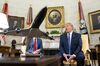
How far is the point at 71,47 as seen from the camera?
471cm

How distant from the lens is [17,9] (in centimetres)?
734

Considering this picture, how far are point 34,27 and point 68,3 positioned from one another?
18.1ft

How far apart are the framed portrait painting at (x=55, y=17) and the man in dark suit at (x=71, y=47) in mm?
2120

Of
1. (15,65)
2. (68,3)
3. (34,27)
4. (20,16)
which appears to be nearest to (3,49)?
(20,16)

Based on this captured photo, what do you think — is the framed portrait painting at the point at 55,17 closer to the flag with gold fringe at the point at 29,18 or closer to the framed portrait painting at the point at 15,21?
the flag with gold fringe at the point at 29,18

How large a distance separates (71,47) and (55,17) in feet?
8.31

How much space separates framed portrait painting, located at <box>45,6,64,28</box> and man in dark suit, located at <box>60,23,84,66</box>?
6.96ft

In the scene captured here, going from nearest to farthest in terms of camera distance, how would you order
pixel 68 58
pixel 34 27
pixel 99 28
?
pixel 34 27
pixel 68 58
pixel 99 28

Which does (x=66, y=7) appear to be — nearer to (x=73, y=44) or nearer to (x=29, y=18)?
(x=29, y=18)

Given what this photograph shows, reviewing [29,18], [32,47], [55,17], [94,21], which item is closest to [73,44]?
[32,47]

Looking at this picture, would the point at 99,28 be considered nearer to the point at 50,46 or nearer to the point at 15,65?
the point at 50,46

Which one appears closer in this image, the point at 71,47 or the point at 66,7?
the point at 71,47

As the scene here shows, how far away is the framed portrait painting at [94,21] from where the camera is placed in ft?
20.9

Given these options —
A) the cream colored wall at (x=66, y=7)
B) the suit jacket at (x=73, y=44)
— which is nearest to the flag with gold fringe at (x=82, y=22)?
the cream colored wall at (x=66, y=7)
